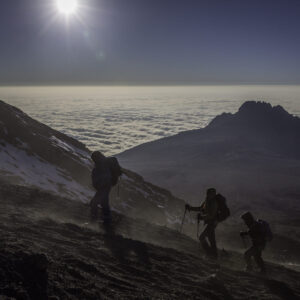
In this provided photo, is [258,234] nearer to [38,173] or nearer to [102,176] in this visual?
[102,176]

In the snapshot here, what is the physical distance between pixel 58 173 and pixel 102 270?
34186 millimetres

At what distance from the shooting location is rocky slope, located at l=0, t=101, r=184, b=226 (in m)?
34.2

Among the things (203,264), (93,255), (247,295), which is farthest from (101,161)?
(247,295)

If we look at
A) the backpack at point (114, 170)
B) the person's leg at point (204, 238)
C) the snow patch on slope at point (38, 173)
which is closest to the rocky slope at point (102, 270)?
the person's leg at point (204, 238)

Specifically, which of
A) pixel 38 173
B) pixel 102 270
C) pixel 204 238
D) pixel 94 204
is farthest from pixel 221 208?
pixel 38 173

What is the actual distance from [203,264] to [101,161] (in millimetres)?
5513

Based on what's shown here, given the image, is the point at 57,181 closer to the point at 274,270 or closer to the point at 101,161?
the point at 101,161

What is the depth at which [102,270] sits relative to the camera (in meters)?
7.46

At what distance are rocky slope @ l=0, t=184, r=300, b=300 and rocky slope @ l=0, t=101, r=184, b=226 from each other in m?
20.7

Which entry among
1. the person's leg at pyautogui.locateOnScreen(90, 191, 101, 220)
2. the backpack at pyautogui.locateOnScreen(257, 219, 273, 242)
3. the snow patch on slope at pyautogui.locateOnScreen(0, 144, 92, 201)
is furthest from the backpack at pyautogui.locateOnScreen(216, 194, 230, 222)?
the snow patch on slope at pyautogui.locateOnScreen(0, 144, 92, 201)

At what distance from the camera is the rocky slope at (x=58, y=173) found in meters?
34.2

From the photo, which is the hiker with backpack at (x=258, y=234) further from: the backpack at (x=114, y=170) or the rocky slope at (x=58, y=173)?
the rocky slope at (x=58, y=173)

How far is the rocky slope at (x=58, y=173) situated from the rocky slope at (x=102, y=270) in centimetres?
2066

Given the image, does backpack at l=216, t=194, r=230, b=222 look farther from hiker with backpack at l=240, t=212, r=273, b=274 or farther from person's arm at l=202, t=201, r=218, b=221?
hiker with backpack at l=240, t=212, r=273, b=274
